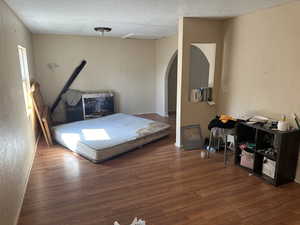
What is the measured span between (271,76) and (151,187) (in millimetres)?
2299

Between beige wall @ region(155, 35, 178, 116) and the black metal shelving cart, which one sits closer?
the black metal shelving cart

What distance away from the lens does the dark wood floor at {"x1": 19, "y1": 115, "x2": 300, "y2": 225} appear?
2199mm

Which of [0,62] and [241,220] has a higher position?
[0,62]

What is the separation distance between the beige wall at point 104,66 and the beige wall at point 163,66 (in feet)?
0.61

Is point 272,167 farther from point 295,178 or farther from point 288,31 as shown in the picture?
point 288,31

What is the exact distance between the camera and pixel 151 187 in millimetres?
2754

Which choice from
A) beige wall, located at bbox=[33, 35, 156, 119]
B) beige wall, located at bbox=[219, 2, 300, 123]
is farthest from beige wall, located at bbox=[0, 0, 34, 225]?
beige wall, located at bbox=[219, 2, 300, 123]

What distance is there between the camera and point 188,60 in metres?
3.75

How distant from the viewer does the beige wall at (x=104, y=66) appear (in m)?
5.63

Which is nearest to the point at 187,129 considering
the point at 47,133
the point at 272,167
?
the point at 272,167

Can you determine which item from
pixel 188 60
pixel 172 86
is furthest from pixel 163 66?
pixel 188 60

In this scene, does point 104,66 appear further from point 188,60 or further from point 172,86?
point 188,60

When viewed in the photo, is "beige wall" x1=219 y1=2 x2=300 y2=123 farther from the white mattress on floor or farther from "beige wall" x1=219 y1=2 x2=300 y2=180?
the white mattress on floor

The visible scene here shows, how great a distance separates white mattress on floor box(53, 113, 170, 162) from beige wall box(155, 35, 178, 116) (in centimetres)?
158
